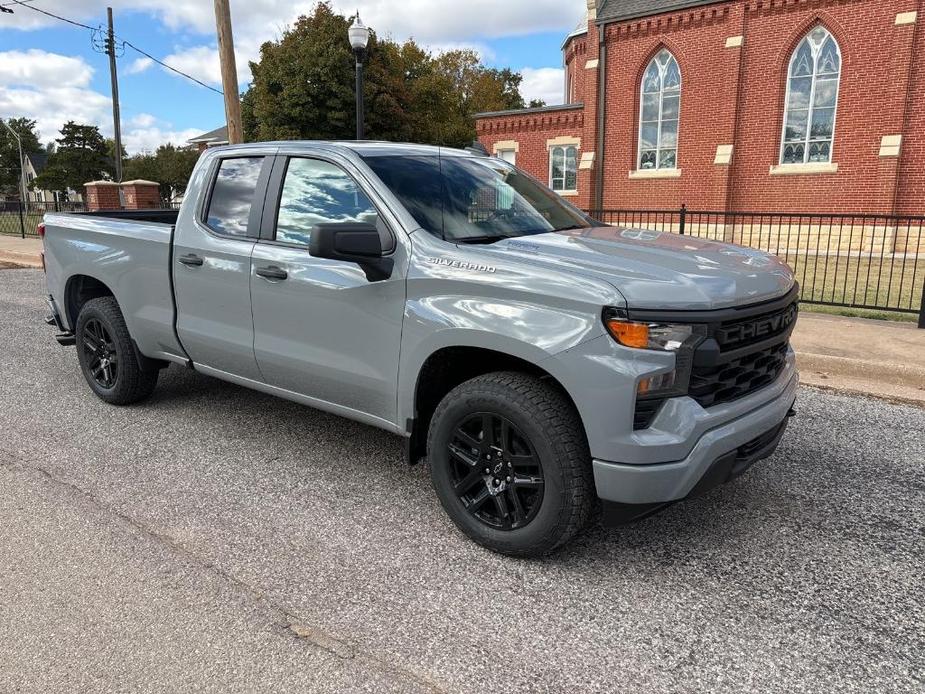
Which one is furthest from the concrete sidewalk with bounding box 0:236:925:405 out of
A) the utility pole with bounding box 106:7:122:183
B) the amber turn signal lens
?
the utility pole with bounding box 106:7:122:183

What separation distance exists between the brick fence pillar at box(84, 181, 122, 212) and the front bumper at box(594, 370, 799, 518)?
1870 centimetres

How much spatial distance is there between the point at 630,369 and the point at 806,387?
4009mm

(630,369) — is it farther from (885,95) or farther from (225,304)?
(885,95)

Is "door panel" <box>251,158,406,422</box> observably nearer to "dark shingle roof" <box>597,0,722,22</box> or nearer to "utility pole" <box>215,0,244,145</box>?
"utility pole" <box>215,0,244,145</box>

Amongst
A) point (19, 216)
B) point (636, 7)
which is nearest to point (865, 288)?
point (636, 7)

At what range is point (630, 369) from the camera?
Result: 271cm

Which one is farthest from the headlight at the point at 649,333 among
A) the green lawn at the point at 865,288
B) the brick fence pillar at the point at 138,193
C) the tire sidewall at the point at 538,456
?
the brick fence pillar at the point at 138,193

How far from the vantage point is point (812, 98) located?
1906 cm

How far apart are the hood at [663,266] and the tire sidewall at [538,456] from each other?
0.62 m

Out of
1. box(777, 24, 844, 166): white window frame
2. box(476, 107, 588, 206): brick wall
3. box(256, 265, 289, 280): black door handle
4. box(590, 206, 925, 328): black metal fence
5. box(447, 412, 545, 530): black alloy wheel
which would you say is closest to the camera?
box(447, 412, 545, 530): black alloy wheel

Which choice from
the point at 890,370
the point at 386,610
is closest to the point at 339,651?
the point at 386,610

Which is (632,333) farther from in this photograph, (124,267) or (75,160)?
(75,160)

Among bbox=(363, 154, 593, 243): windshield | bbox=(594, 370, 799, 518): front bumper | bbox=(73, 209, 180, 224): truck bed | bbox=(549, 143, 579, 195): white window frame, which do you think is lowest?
bbox=(594, 370, 799, 518): front bumper

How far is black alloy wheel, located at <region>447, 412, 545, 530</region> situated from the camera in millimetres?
3051
